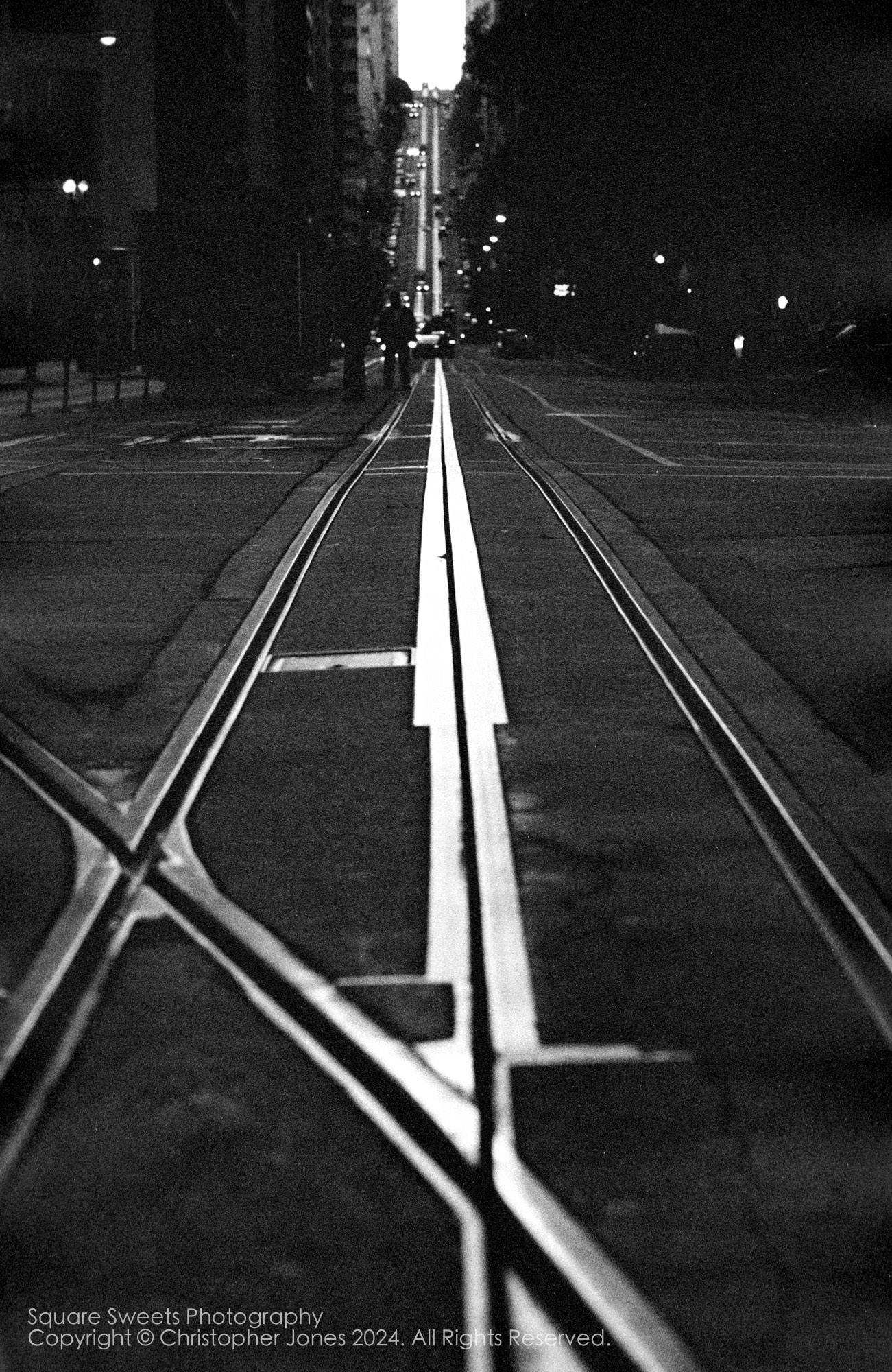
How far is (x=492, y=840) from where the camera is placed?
6.65m

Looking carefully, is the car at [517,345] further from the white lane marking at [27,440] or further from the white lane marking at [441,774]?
the white lane marking at [441,774]

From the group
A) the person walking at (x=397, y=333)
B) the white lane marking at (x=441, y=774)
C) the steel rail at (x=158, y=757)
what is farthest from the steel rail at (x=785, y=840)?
the person walking at (x=397, y=333)

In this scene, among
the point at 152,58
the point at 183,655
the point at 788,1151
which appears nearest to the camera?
the point at 788,1151

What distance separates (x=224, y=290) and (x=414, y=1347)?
4677 cm

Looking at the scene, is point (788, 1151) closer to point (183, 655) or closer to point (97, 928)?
point (97, 928)

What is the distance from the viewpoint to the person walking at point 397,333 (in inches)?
1741

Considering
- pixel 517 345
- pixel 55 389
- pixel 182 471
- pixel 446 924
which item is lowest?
pixel 517 345

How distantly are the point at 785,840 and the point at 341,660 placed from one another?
12.9 feet

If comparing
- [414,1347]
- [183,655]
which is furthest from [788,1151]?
[183,655]

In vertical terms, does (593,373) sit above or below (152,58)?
below

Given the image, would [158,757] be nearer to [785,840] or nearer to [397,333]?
[785,840]

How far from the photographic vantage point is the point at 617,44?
205ft

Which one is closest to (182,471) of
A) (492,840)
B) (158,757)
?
(158,757)

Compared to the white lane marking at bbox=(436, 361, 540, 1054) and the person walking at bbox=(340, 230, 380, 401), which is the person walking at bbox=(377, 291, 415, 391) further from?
the white lane marking at bbox=(436, 361, 540, 1054)
